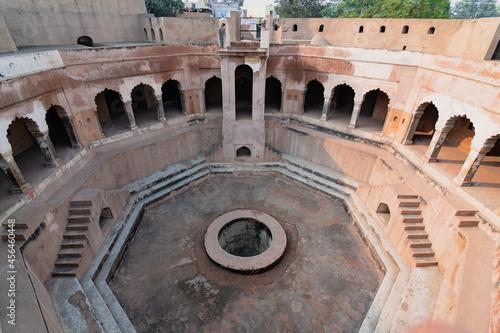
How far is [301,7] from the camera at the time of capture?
30656 millimetres

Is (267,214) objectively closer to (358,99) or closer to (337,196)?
(337,196)

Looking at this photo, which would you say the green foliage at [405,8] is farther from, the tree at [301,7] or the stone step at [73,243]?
the stone step at [73,243]

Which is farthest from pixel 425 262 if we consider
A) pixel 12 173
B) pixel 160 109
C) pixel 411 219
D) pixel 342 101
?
pixel 160 109

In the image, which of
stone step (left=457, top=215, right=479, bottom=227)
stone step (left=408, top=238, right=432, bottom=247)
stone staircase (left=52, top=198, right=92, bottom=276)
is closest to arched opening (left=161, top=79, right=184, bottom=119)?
stone staircase (left=52, top=198, right=92, bottom=276)

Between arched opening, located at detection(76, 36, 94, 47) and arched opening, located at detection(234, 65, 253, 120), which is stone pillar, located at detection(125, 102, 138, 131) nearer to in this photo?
arched opening, located at detection(234, 65, 253, 120)

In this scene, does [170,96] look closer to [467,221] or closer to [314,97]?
[314,97]

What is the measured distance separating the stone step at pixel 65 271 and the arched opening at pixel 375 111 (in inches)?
539

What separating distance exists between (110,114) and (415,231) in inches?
634

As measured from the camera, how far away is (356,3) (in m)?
24.8

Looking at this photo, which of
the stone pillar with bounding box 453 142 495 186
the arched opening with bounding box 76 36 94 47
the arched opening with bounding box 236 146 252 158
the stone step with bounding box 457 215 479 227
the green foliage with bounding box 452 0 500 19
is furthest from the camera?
the green foliage with bounding box 452 0 500 19

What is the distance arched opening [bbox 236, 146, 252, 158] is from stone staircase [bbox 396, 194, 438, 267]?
7.88m

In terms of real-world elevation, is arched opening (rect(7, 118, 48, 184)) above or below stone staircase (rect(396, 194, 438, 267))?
above

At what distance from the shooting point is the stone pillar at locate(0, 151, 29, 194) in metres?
7.51

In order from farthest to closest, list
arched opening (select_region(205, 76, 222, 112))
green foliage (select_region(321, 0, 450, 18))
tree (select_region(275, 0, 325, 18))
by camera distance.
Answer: tree (select_region(275, 0, 325, 18))
green foliage (select_region(321, 0, 450, 18))
arched opening (select_region(205, 76, 222, 112))
